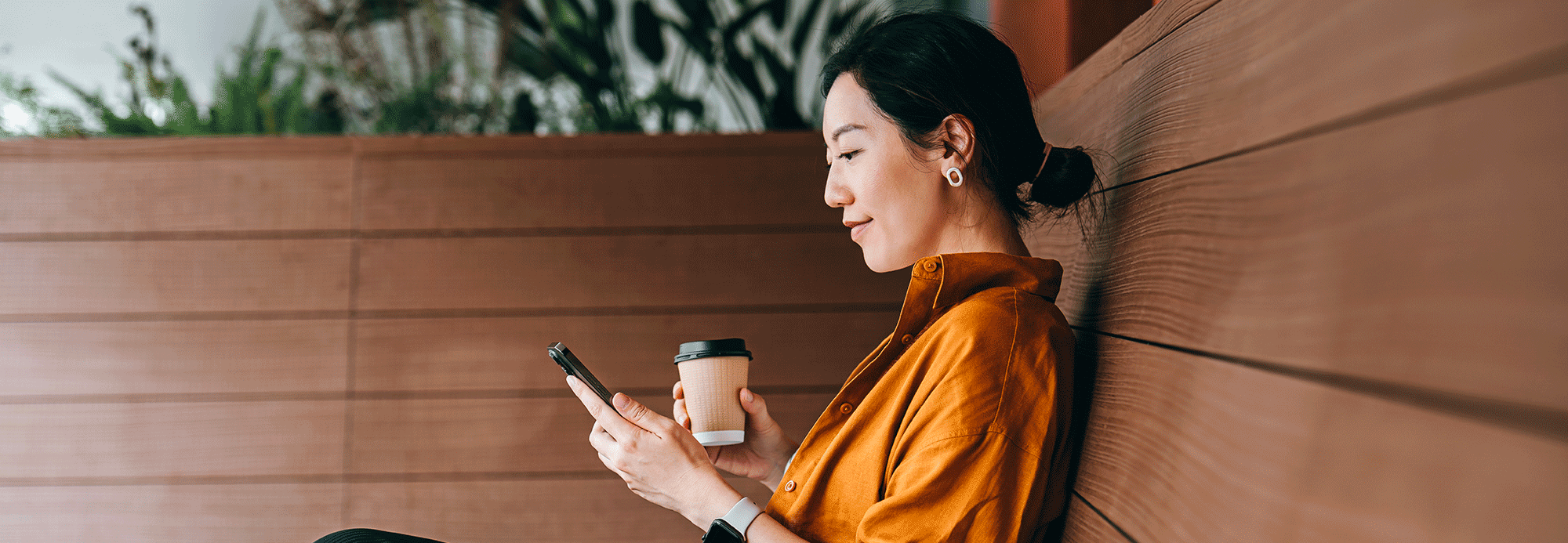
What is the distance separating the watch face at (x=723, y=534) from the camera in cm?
86

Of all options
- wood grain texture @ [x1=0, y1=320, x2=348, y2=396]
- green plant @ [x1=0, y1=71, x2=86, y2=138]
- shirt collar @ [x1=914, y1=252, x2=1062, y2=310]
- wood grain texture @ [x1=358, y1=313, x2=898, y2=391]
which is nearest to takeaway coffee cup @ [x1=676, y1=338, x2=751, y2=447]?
shirt collar @ [x1=914, y1=252, x2=1062, y2=310]

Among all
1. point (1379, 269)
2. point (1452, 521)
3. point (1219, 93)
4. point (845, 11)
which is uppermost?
point (845, 11)

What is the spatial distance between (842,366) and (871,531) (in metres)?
1.28

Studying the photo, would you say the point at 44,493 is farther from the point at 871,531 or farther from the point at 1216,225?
the point at 1216,225

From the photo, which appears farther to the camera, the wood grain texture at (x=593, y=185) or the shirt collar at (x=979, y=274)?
the wood grain texture at (x=593, y=185)

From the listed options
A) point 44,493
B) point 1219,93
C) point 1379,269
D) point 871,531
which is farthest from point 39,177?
point 1379,269

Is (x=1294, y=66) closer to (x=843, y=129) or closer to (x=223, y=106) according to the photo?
(x=843, y=129)

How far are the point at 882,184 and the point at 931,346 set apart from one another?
217 mm

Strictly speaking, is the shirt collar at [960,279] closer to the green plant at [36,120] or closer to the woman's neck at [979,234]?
the woman's neck at [979,234]

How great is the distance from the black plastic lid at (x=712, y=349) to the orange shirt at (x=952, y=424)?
134mm

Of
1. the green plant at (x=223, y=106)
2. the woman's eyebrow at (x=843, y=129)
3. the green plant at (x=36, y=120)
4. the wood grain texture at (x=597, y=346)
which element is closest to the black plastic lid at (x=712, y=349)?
the woman's eyebrow at (x=843, y=129)

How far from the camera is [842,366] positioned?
204cm

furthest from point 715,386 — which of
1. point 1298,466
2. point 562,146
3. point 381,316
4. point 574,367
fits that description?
point 381,316

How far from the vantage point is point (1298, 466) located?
20.1 inches
